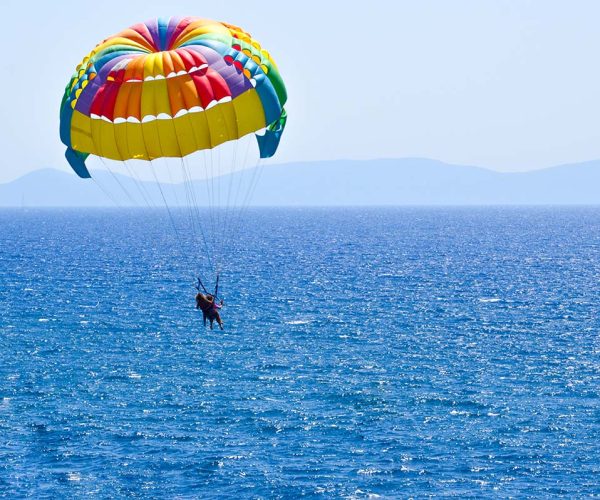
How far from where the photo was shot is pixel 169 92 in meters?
36.5

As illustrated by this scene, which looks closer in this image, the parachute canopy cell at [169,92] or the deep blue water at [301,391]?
the parachute canopy cell at [169,92]

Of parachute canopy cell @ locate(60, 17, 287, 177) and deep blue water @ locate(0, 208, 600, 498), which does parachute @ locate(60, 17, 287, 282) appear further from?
deep blue water @ locate(0, 208, 600, 498)

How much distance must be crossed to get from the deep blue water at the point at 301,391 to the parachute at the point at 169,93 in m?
15.6

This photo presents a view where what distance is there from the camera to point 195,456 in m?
45.0

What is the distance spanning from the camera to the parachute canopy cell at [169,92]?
120 ft

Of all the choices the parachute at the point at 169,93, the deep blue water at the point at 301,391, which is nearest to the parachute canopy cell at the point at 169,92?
the parachute at the point at 169,93

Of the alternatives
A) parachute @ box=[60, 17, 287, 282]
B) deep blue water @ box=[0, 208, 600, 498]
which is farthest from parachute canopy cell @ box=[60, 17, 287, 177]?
deep blue water @ box=[0, 208, 600, 498]

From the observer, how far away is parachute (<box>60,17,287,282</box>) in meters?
36.5

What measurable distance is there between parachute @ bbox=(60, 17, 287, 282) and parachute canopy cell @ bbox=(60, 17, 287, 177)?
0.04 m

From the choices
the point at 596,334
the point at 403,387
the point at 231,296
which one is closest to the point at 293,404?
the point at 403,387

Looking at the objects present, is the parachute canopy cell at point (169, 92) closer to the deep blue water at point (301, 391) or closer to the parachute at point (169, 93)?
the parachute at point (169, 93)

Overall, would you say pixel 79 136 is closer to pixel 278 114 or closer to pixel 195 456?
pixel 278 114

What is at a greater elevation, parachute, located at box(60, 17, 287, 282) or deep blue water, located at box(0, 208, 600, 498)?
parachute, located at box(60, 17, 287, 282)

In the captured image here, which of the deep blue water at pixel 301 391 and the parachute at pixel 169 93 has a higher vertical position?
the parachute at pixel 169 93
